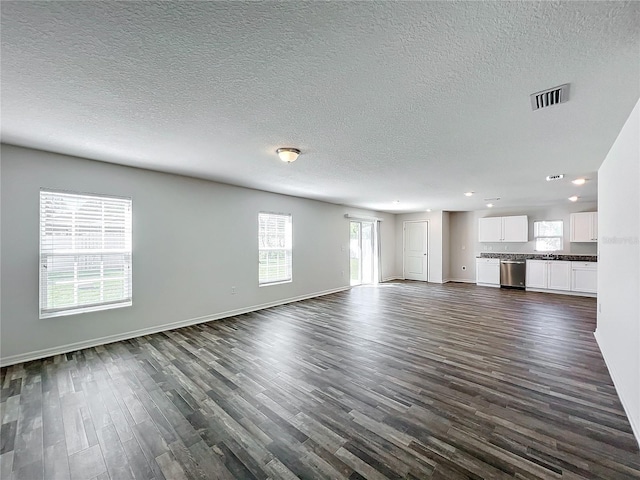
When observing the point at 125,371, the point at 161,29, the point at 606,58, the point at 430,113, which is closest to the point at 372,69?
the point at 430,113

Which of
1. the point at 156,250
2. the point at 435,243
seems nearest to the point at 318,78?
the point at 156,250

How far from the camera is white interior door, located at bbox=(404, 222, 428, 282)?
9305mm

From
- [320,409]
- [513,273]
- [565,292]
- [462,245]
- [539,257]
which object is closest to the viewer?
[320,409]

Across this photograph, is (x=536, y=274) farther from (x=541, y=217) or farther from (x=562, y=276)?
(x=541, y=217)

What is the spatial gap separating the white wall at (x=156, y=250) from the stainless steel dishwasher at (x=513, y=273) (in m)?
5.53

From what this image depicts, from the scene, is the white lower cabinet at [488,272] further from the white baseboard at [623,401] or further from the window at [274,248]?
the window at [274,248]

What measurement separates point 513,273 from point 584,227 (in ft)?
6.34

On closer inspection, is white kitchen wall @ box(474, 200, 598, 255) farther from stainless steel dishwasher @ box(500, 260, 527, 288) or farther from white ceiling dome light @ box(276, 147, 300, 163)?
white ceiling dome light @ box(276, 147, 300, 163)

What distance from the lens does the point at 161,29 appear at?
1.36 m

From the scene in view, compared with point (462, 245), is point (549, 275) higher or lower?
lower

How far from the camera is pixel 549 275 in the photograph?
7.26 meters

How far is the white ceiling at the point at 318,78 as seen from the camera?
129 centimetres

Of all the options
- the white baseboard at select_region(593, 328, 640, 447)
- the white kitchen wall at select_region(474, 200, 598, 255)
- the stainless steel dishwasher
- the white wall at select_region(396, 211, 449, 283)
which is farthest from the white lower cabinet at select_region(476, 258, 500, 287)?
the white baseboard at select_region(593, 328, 640, 447)

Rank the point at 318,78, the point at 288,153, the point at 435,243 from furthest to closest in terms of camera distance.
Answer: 1. the point at 435,243
2. the point at 288,153
3. the point at 318,78
